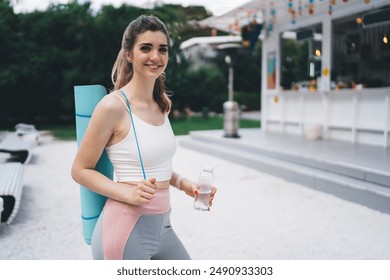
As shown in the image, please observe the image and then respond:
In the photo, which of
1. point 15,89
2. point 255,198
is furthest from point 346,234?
point 15,89

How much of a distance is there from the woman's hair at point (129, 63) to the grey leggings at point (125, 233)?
0.41 meters

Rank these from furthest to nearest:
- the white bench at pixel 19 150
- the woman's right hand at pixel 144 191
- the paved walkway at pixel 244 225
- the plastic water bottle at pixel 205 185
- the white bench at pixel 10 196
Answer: the white bench at pixel 19 150 → the white bench at pixel 10 196 → the paved walkway at pixel 244 225 → the plastic water bottle at pixel 205 185 → the woman's right hand at pixel 144 191

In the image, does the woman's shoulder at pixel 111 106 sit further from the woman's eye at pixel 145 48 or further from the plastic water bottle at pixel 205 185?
the plastic water bottle at pixel 205 185

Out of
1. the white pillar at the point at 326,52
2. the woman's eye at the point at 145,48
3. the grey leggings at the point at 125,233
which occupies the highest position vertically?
the white pillar at the point at 326,52

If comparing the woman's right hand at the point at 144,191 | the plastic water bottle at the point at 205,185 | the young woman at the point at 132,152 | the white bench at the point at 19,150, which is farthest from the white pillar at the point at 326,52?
the woman's right hand at the point at 144,191

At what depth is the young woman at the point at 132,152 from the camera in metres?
1.26

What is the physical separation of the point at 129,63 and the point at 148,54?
0.38 feet

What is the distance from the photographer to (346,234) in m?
3.45

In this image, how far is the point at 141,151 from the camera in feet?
4.25

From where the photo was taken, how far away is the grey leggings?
1.32m

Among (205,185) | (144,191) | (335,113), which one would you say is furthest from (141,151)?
(335,113)

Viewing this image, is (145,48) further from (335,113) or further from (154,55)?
(335,113)
